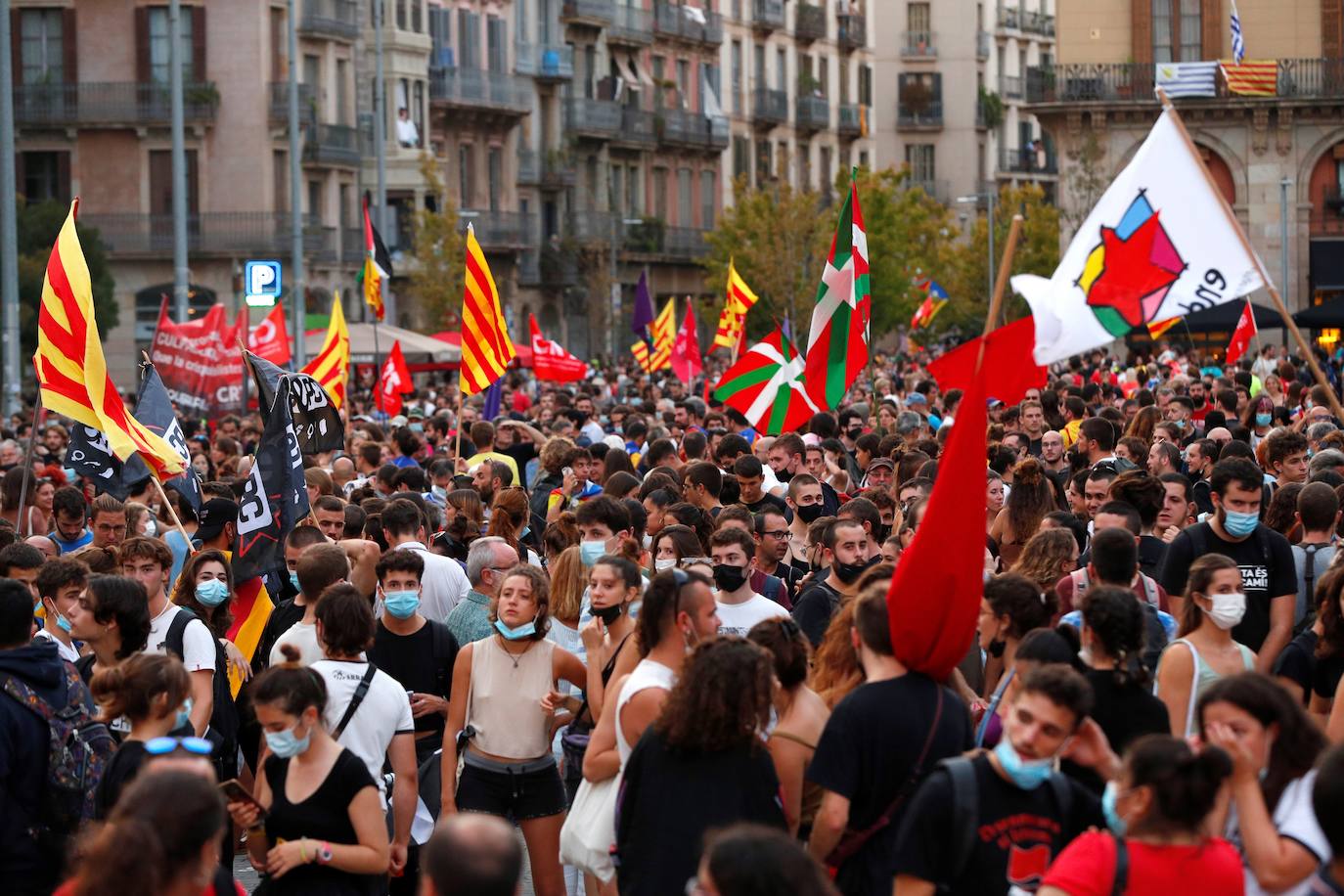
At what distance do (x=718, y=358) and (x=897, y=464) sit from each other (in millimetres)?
44612

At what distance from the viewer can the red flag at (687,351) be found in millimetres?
→ 30781

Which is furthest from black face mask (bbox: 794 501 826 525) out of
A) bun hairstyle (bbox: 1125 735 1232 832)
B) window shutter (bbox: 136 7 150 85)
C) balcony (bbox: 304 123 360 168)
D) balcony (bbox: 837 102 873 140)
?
balcony (bbox: 837 102 873 140)

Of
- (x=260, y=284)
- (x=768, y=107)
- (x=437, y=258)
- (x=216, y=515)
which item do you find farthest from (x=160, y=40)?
(x=216, y=515)

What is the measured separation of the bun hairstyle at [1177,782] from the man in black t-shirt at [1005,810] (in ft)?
1.72

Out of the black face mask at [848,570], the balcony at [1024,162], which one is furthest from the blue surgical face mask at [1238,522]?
the balcony at [1024,162]

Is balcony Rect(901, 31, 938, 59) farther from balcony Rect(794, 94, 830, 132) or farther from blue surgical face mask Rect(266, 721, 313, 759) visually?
blue surgical face mask Rect(266, 721, 313, 759)

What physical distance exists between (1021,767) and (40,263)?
39.2m

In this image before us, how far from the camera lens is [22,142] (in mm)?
52156

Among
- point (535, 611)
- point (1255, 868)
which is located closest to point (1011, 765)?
point (1255, 868)

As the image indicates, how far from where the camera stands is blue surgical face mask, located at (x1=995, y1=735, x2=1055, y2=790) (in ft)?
18.7

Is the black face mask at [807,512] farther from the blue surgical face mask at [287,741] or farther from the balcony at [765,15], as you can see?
the balcony at [765,15]

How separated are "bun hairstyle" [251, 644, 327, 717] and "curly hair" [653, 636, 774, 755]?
3.56 ft

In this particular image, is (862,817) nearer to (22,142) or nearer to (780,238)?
(22,142)

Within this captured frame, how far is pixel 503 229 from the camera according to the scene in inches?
2502
